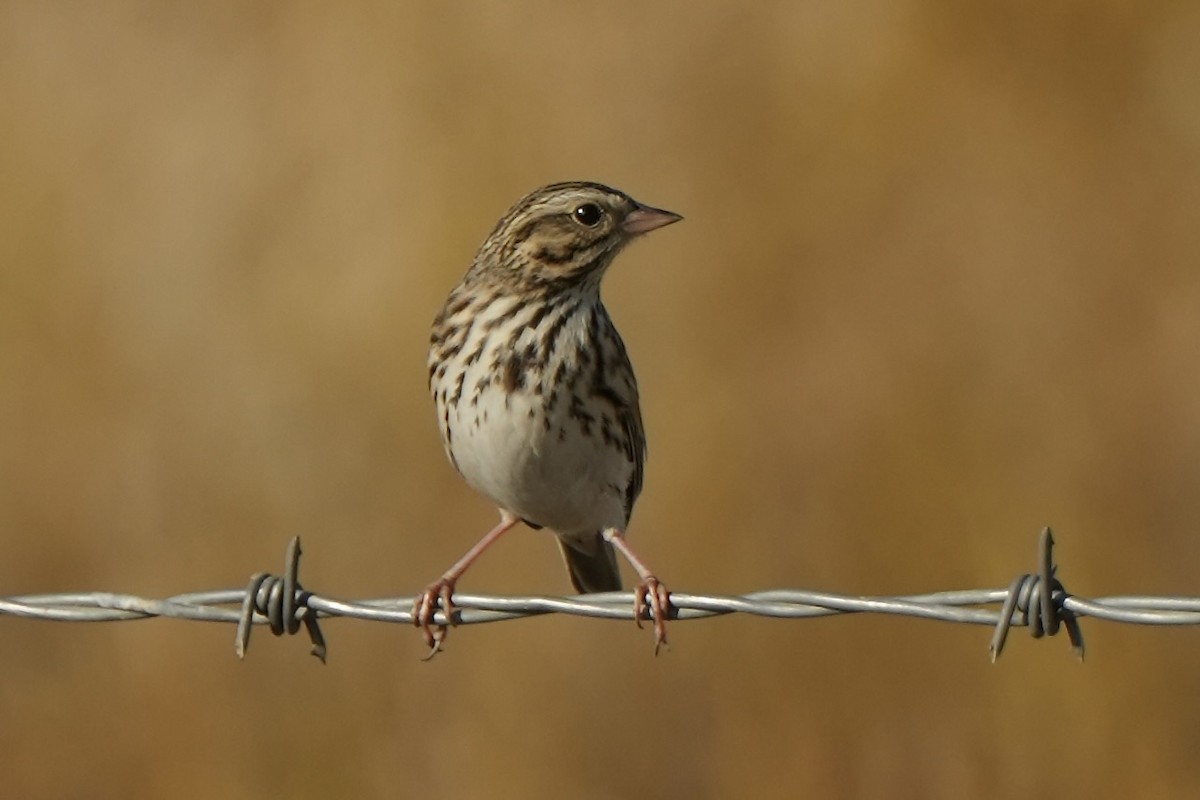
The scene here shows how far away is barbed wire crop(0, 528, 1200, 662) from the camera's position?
4.25 m

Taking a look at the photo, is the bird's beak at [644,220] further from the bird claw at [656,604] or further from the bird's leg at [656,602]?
the bird claw at [656,604]

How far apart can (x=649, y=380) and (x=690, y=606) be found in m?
4.51

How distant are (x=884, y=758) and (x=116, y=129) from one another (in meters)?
4.83

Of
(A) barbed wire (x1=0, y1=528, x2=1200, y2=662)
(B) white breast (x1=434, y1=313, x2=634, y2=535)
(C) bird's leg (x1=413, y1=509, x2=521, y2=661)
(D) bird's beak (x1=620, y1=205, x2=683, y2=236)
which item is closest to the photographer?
(A) barbed wire (x1=0, y1=528, x2=1200, y2=662)

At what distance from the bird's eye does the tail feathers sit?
1101mm

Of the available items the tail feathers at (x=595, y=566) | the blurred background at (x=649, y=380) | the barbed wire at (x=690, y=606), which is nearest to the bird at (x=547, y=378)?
the tail feathers at (x=595, y=566)

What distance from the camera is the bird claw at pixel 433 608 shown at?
5.73 metres

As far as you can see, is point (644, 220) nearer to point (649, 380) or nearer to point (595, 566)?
point (595, 566)

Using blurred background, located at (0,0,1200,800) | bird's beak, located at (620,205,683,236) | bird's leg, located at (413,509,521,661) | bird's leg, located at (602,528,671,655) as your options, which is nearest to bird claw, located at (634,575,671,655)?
bird's leg, located at (602,528,671,655)

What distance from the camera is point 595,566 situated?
7051 millimetres

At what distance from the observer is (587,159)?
9.45m

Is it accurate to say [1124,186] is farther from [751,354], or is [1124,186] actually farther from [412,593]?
[412,593]

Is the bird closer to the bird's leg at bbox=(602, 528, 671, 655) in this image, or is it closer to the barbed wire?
the bird's leg at bbox=(602, 528, 671, 655)

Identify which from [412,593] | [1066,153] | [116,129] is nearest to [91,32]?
[116,129]
